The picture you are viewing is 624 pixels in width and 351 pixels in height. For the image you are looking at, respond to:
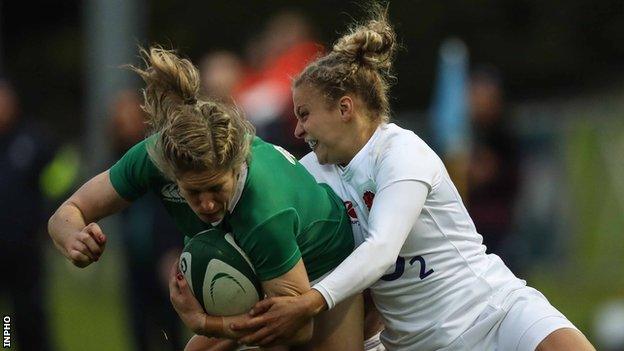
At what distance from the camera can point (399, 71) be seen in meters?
13.2

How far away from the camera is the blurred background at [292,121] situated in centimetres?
852

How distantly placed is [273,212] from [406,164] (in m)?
0.59

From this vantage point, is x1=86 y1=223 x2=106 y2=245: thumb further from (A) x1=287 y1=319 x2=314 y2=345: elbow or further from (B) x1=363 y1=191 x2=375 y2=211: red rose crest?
(B) x1=363 y1=191 x2=375 y2=211: red rose crest

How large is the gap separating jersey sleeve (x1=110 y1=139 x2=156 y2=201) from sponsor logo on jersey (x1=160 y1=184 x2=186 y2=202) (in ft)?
0.21

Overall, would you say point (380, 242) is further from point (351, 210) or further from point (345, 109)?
point (345, 109)

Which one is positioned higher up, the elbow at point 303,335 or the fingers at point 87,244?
the fingers at point 87,244

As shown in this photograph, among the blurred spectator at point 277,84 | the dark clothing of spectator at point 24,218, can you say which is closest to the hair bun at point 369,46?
the blurred spectator at point 277,84

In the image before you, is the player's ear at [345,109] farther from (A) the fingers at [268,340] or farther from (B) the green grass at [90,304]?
(B) the green grass at [90,304]

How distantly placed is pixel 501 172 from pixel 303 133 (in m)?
4.35

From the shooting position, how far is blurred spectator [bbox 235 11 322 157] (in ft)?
27.2

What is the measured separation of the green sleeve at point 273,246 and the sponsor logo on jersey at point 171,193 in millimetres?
345

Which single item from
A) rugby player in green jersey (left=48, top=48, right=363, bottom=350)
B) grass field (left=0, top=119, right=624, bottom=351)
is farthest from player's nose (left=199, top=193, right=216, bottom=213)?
grass field (left=0, top=119, right=624, bottom=351)

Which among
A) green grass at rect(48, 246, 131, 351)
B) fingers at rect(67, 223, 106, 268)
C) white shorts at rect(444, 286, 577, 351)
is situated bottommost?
green grass at rect(48, 246, 131, 351)

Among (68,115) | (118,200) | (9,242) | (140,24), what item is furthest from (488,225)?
(68,115)
